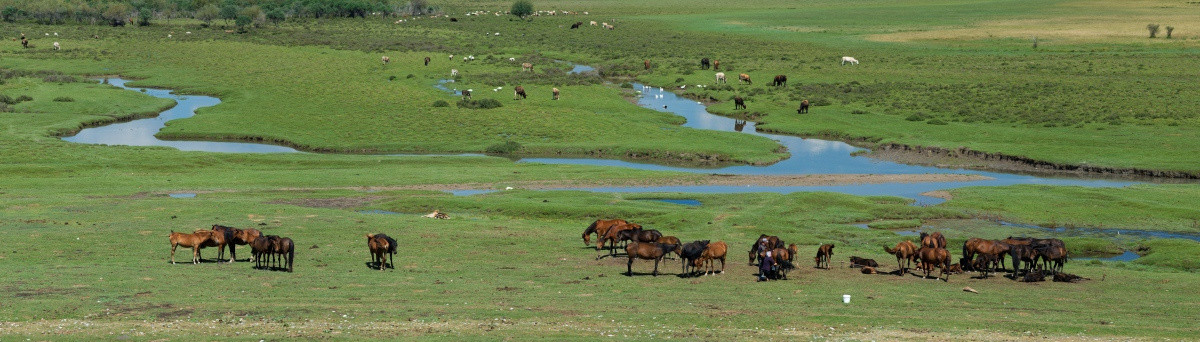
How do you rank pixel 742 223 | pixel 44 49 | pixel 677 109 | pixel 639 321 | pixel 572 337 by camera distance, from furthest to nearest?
pixel 44 49
pixel 677 109
pixel 742 223
pixel 639 321
pixel 572 337

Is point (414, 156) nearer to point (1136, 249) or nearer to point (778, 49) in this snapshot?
point (1136, 249)

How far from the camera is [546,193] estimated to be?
144 feet

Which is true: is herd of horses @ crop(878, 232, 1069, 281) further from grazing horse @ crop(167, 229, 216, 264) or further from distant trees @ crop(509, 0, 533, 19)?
distant trees @ crop(509, 0, 533, 19)

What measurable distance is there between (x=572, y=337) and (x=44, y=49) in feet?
336

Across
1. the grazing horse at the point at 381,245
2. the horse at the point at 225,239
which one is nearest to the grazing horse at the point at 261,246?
the horse at the point at 225,239

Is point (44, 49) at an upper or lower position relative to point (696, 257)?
upper

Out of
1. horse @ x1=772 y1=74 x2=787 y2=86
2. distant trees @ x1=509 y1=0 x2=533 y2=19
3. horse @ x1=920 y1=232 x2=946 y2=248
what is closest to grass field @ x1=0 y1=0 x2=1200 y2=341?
horse @ x1=772 y1=74 x2=787 y2=86

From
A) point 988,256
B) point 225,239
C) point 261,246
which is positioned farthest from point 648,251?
point 225,239

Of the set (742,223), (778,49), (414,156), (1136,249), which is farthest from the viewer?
(778,49)

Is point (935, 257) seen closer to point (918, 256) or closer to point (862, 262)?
point (918, 256)

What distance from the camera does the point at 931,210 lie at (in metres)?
39.6

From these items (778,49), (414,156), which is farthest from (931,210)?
(778,49)

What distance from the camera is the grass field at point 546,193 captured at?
70.5 ft

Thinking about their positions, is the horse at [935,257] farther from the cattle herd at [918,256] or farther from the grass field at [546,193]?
the grass field at [546,193]
